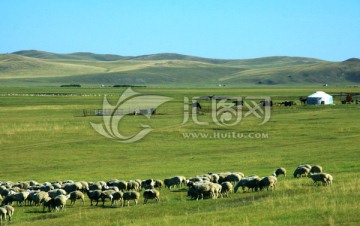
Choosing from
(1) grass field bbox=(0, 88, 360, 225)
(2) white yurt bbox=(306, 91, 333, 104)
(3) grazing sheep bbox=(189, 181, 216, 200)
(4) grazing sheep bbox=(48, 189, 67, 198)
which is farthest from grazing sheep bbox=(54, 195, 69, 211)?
(2) white yurt bbox=(306, 91, 333, 104)

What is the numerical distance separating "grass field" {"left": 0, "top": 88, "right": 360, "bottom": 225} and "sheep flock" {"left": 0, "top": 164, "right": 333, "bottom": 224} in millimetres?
405

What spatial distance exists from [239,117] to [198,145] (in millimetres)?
22266

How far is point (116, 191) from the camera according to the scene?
2195 centimetres

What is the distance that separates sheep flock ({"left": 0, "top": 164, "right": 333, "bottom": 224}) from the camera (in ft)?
70.0

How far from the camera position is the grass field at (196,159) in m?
17.8

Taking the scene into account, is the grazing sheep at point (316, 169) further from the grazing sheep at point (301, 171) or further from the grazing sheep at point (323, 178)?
the grazing sheep at point (323, 178)

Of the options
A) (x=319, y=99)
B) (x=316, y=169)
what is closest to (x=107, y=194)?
(x=316, y=169)

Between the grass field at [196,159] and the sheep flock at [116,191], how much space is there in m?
0.41

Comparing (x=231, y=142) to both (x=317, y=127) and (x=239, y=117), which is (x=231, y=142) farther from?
(x=239, y=117)

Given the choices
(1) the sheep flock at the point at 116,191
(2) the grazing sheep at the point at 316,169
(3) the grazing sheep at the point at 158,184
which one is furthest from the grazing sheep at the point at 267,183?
(3) the grazing sheep at the point at 158,184

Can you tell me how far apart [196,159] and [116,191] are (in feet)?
48.1

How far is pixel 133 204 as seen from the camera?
2169cm

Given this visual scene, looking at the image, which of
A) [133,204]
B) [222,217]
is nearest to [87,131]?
[133,204]

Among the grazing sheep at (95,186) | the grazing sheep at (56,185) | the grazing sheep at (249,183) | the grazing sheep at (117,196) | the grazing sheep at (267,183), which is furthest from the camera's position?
the grazing sheep at (56,185)
